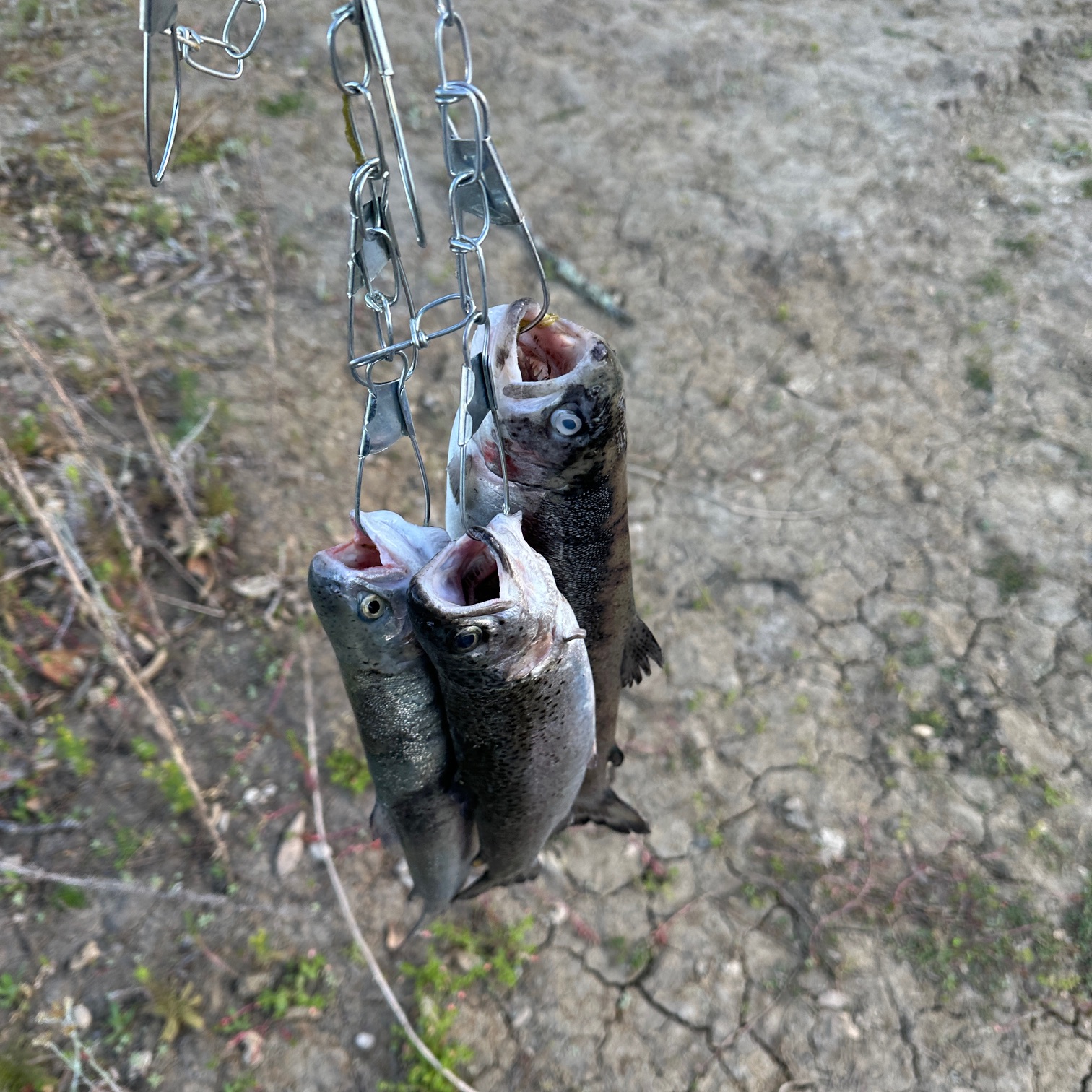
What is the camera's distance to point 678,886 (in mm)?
3426

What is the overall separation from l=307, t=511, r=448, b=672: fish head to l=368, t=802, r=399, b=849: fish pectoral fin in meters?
0.69

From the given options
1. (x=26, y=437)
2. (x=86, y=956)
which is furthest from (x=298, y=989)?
(x=26, y=437)

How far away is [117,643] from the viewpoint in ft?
11.3

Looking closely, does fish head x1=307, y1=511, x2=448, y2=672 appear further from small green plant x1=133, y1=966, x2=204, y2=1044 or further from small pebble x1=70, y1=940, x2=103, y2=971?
small pebble x1=70, y1=940, x2=103, y2=971

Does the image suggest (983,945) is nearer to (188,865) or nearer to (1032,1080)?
(1032,1080)

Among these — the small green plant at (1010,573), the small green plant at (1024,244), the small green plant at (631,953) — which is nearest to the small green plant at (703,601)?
the small green plant at (1010,573)

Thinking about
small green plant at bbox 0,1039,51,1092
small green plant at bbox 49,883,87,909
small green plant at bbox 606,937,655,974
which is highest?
small green plant at bbox 49,883,87,909

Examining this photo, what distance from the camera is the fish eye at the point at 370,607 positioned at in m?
1.78

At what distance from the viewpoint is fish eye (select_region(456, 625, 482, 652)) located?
5.14ft

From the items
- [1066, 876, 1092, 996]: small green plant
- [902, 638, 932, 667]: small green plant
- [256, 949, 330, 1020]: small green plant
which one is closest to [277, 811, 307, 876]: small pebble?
[256, 949, 330, 1020]: small green plant

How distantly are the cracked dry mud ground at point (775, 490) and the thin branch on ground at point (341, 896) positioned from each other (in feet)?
0.23

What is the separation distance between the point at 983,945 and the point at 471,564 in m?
3.24

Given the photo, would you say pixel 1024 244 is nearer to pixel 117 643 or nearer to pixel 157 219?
pixel 157 219

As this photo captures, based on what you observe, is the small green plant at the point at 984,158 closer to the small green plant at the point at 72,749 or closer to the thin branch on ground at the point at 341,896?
the thin branch on ground at the point at 341,896
